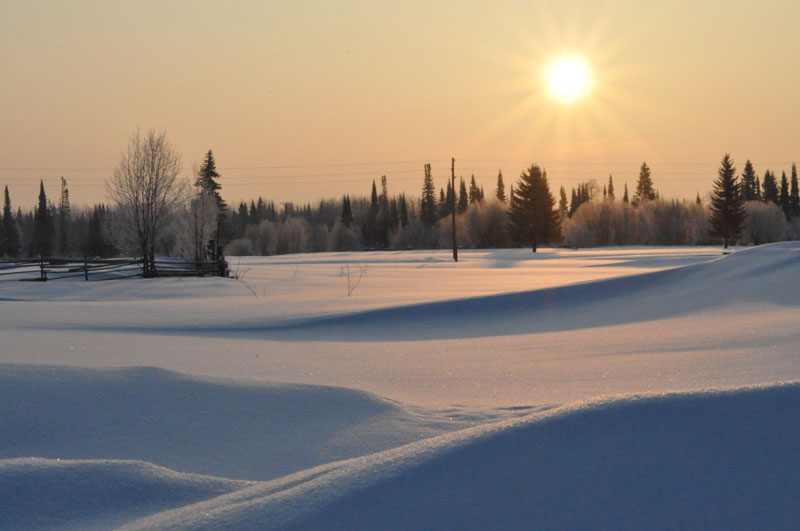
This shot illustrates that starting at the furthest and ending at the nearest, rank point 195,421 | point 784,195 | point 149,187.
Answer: point 784,195
point 149,187
point 195,421

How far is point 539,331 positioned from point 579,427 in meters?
7.58

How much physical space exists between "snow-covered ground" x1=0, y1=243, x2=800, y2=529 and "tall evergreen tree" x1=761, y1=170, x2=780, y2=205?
10550cm

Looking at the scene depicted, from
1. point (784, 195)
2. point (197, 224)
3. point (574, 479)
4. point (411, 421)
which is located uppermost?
point (784, 195)

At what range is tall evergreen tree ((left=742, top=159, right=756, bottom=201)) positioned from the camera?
10300cm

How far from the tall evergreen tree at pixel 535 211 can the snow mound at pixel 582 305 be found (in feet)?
157

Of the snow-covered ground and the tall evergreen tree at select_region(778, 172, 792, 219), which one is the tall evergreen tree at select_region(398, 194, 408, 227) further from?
the snow-covered ground

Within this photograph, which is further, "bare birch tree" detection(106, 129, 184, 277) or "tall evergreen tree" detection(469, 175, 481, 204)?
"tall evergreen tree" detection(469, 175, 481, 204)

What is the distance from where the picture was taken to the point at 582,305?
12.4m

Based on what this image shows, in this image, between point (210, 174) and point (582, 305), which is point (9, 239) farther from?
point (582, 305)

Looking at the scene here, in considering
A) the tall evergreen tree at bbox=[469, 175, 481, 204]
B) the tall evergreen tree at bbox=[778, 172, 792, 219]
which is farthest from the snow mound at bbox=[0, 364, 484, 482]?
the tall evergreen tree at bbox=[469, 175, 481, 204]

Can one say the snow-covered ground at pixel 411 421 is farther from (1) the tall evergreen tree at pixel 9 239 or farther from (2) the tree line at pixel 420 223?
(1) the tall evergreen tree at pixel 9 239

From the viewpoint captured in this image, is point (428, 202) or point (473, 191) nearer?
point (428, 202)

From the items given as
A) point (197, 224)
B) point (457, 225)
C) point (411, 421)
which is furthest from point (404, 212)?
point (411, 421)

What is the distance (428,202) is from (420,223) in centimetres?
1457
